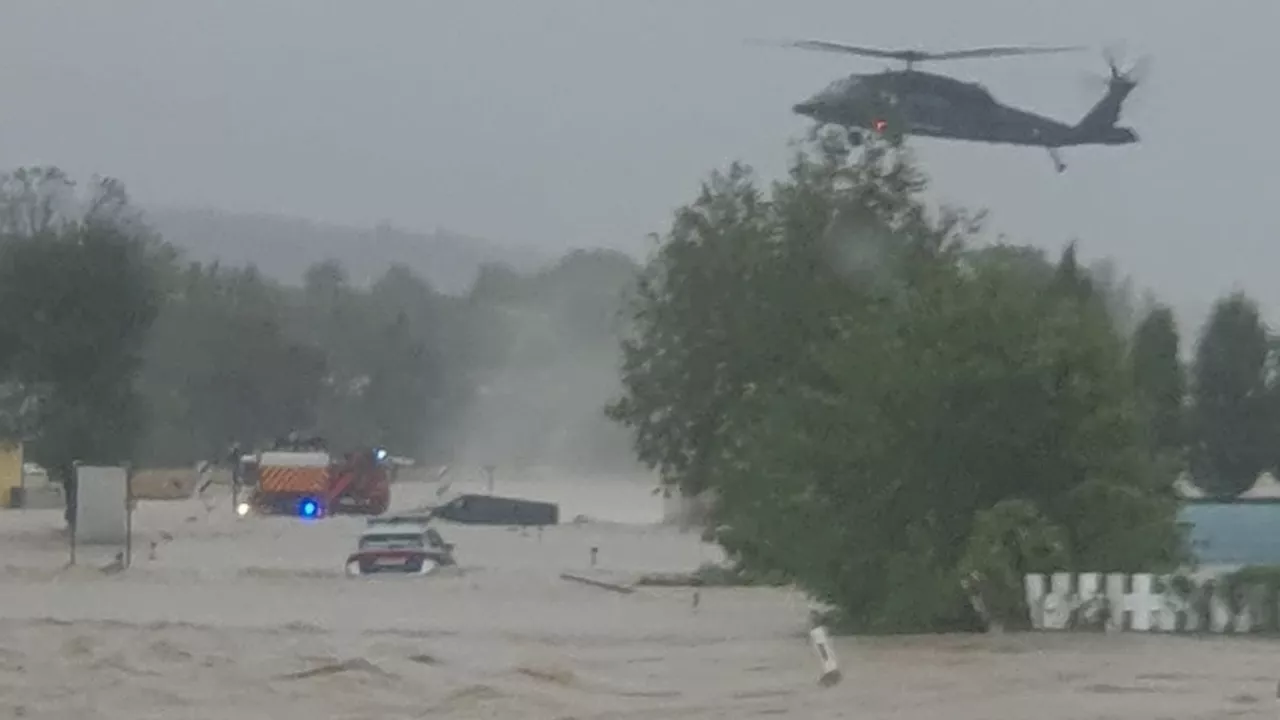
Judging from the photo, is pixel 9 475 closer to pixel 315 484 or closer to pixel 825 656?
pixel 315 484

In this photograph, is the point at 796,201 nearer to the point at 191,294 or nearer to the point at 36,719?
the point at 36,719

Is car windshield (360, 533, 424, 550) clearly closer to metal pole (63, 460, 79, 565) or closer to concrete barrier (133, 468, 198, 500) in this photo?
metal pole (63, 460, 79, 565)

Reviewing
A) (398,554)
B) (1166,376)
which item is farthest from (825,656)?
(398,554)

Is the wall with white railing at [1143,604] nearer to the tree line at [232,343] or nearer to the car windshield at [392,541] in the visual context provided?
the car windshield at [392,541]

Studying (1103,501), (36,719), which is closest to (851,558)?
(1103,501)

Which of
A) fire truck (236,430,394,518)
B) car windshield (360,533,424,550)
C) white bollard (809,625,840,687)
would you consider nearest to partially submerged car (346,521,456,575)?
car windshield (360,533,424,550)

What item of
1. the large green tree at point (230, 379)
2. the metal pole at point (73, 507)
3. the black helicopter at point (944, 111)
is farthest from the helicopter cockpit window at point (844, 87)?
the large green tree at point (230, 379)
